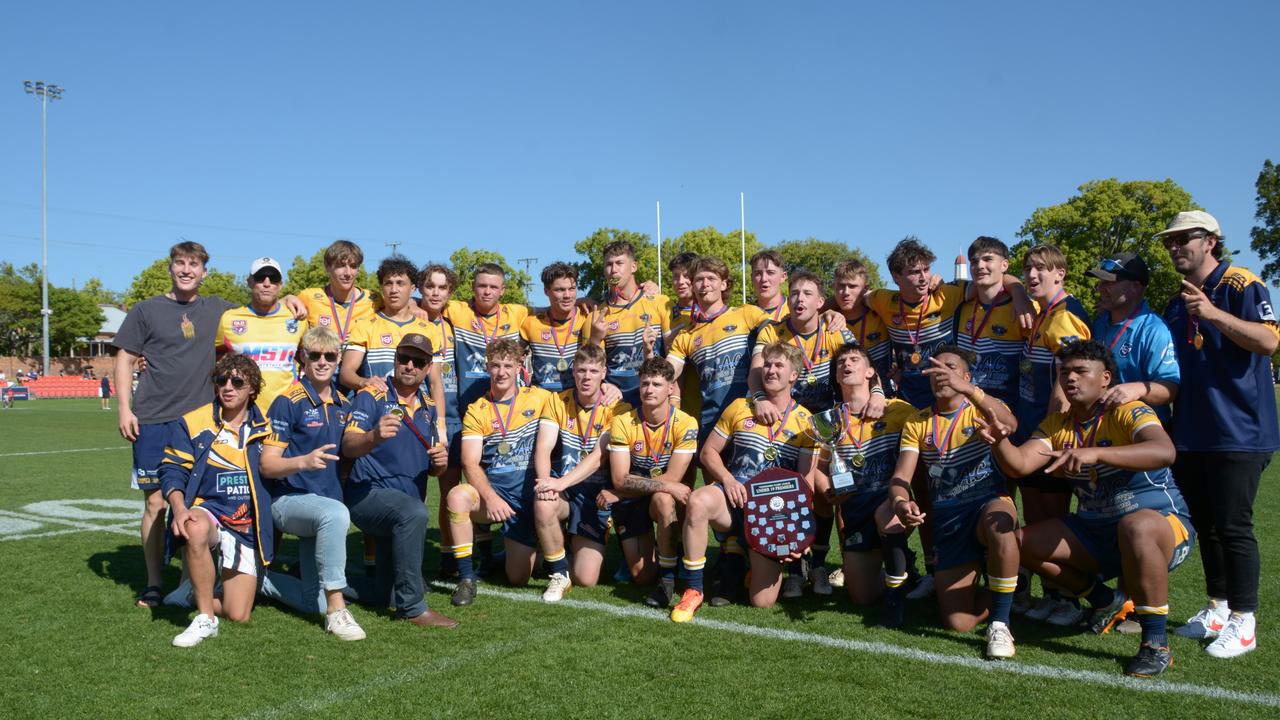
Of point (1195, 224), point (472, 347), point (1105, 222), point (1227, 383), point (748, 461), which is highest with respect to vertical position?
point (1105, 222)

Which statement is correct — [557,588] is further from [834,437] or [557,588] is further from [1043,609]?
[1043,609]

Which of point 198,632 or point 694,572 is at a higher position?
point 694,572

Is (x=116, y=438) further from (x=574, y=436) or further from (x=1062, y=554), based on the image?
(x=1062, y=554)

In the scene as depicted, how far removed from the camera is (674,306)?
6.80 m

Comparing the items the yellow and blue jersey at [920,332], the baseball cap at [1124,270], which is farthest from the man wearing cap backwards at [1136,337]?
the yellow and blue jersey at [920,332]

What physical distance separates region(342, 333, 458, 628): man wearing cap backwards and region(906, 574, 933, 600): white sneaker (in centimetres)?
283

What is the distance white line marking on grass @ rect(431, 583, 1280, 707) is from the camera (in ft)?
12.5

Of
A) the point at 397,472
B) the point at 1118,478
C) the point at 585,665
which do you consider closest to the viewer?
the point at 585,665

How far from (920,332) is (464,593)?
3373mm

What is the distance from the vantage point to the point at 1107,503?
447 cm

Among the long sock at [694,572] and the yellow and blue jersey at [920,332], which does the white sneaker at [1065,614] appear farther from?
the long sock at [694,572]

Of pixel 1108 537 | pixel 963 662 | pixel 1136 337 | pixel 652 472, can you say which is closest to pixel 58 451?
pixel 652 472

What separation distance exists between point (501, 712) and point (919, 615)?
8.82 ft

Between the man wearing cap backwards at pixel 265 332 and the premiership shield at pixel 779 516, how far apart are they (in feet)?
10.1
